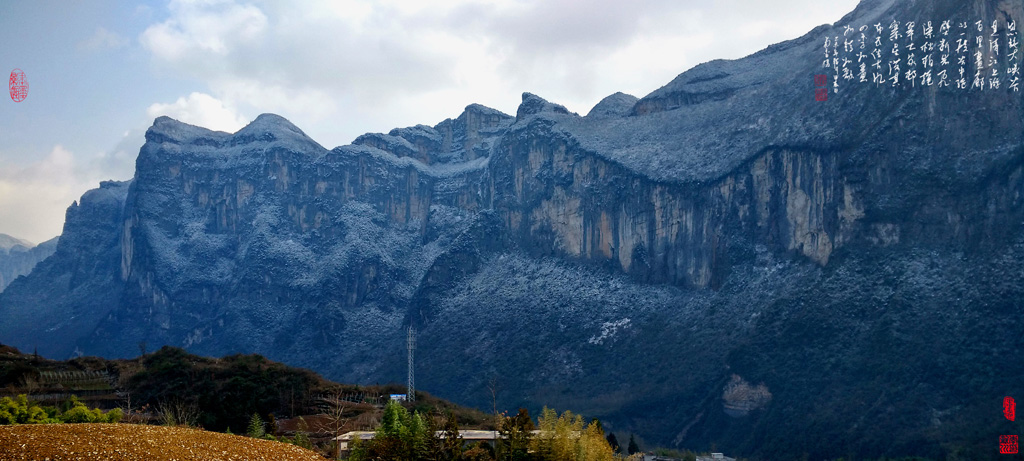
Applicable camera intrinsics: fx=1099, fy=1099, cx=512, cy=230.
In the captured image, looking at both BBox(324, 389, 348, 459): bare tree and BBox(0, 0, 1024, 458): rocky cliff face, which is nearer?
BBox(324, 389, 348, 459): bare tree

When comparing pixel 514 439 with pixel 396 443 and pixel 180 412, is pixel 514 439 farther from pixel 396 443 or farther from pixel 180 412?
pixel 180 412

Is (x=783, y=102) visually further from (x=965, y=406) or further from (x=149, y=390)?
(x=149, y=390)

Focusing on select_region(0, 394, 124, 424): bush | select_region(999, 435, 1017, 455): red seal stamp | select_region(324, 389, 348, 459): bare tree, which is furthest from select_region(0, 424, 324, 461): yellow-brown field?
select_region(999, 435, 1017, 455): red seal stamp

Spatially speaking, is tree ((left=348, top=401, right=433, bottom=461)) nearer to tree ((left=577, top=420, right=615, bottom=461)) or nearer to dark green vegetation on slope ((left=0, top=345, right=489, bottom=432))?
tree ((left=577, top=420, right=615, bottom=461))

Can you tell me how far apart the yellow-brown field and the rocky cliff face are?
6910 cm

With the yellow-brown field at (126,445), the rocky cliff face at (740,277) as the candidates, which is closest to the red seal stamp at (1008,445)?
the rocky cliff face at (740,277)

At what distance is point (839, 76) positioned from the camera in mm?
134500

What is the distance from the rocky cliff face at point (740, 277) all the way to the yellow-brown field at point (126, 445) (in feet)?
227

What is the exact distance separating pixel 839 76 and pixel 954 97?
61.1 ft

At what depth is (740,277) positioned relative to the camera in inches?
5423

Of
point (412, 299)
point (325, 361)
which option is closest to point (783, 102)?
point (412, 299)

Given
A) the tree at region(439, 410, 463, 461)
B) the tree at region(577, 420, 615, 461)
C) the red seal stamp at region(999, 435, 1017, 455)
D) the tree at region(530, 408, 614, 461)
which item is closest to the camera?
the tree at region(439, 410, 463, 461)

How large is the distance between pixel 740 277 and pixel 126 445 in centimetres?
11403

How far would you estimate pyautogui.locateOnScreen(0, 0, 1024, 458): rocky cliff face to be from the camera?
10369 centimetres
